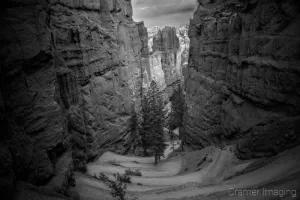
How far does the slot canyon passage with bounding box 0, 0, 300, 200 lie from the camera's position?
1147 centimetres

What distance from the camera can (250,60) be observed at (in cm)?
1809

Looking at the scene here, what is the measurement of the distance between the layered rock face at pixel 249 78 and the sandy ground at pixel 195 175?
1.67m

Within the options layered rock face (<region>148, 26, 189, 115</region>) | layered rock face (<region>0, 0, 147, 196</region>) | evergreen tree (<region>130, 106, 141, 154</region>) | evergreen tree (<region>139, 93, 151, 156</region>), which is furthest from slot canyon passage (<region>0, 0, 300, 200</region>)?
layered rock face (<region>148, 26, 189, 115</region>)

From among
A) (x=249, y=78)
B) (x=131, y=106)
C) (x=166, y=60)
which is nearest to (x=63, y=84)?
(x=131, y=106)

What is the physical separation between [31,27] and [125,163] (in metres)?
21.1

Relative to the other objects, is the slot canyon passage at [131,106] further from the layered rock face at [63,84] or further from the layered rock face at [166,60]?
the layered rock face at [166,60]

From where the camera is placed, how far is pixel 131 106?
39500 mm

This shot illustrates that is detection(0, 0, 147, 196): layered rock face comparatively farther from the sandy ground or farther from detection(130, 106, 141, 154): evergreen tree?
the sandy ground

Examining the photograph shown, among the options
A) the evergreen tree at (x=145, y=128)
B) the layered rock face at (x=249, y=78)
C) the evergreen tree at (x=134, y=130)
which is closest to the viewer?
the layered rock face at (x=249, y=78)

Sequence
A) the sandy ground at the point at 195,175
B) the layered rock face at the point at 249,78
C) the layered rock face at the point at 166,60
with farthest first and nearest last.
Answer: the layered rock face at the point at 166,60 < the layered rock face at the point at 249,78 < the sandy ground at the point at 195,175

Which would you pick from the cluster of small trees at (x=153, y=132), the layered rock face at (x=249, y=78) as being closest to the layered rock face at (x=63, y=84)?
the cluster of small trees at (x=153, y=132)

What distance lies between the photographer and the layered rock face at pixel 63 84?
36.2 feet

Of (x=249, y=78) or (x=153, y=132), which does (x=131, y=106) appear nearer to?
(x=153, y=132)

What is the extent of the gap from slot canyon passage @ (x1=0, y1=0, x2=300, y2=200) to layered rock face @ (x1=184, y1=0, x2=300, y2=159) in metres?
0.09
